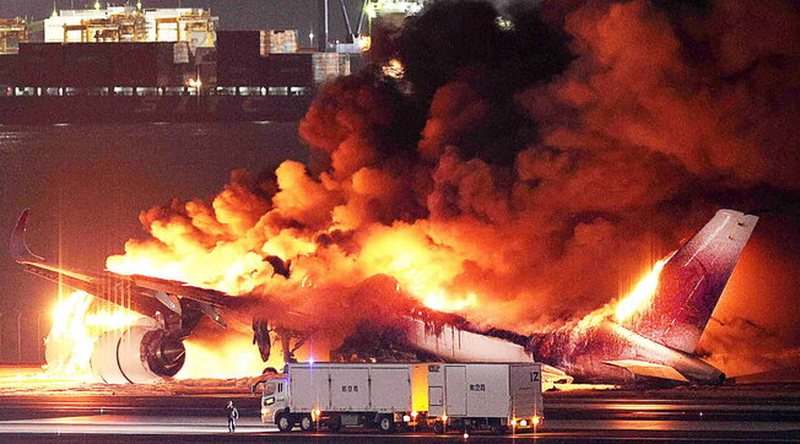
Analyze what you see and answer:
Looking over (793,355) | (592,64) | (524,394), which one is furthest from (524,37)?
(524,394)

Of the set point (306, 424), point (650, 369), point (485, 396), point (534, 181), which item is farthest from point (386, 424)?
point (534, 181)

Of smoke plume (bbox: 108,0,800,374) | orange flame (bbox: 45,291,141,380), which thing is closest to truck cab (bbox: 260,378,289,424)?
smoke plume (bbox: 108,0,800,374)

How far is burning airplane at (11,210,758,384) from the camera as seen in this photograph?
57.0m

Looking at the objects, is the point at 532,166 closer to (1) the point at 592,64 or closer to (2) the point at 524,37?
(1) the point at 592,64

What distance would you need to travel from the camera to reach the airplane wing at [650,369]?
2213 inches

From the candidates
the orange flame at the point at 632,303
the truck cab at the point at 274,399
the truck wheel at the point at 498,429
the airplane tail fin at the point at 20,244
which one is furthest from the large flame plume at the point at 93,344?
the truck wheel at the point at 498,429

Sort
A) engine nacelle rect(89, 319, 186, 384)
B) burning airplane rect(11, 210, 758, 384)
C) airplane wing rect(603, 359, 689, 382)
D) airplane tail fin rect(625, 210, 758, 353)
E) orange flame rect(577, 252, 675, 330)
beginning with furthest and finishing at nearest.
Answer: engine nacelle rect(89, 319, 186, 384), orange flame rect(577, 252, 675, 330), burning airplane rect(11, 210, 758, 384), airplane tail fin rect(625, 210, 758, 353), airplane wing rect(603, 359, 689, 382)

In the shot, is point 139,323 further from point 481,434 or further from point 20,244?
point 481,434

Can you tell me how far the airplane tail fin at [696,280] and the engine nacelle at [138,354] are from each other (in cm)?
2050

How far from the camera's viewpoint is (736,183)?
202 feet

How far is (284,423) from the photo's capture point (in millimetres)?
48531

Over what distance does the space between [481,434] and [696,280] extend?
14.2m

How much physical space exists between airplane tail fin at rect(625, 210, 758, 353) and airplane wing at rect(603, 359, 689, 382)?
40.7 inches

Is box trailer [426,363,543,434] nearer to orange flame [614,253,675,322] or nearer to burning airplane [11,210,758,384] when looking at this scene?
burning airplane [11,210,758,384]
